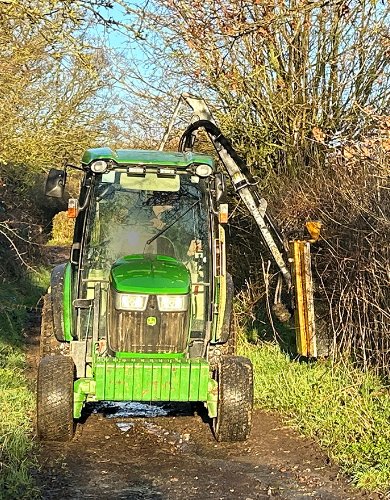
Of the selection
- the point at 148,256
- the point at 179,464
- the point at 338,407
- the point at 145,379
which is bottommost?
the point at 179,464

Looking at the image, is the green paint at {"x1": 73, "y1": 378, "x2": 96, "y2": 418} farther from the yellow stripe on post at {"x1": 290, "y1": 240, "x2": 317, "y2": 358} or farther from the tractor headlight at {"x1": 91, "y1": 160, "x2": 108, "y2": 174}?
the yellow stripe on post at {"x1": 290, "y1": 240, "x2": 317, "y2": 358}

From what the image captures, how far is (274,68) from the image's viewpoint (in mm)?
9352

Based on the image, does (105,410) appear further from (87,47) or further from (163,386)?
(87,47)

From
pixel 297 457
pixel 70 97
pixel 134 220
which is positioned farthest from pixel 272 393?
pixel 70 97

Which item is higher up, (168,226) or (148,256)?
(168,226)

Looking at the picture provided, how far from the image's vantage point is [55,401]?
18.4ft

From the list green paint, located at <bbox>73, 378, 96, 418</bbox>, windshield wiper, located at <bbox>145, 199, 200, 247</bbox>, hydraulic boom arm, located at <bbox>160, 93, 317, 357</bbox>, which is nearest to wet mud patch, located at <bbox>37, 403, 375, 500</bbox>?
green paint, located at <bbox>73, 378, 96, 418</bbox>

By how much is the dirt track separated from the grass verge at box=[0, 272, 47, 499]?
0.14m

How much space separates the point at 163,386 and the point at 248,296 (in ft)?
14.9

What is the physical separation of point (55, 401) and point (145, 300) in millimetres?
1012

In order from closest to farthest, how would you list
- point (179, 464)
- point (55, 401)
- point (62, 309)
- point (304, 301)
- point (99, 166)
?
point (179, 464), point (55, 401), point (99, 166), point (62, 309), point (304, 301)

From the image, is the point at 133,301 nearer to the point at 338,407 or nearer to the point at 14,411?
the point at 14,411

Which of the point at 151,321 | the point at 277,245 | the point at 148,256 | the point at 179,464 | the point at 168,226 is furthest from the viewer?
the point at 277,245

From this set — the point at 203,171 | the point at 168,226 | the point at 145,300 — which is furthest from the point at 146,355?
the point at 203,171
